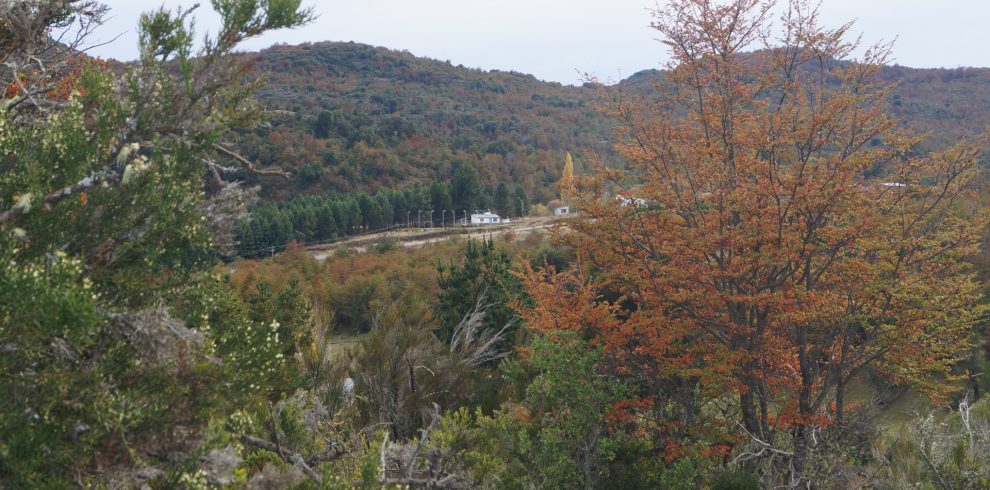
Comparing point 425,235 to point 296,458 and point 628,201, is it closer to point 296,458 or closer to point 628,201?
point 628,201

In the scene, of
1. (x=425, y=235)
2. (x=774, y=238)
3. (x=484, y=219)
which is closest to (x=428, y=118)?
(x=484, y=219)

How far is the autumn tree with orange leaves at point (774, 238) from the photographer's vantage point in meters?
9.10

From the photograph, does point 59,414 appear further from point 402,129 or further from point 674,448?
point 402,129

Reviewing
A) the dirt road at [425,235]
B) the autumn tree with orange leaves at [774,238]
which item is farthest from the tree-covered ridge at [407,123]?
the autumn tree with orange leaves at [774,238]

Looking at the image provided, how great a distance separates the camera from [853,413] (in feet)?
34.9

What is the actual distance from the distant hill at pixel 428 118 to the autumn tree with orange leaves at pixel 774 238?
35.3 m

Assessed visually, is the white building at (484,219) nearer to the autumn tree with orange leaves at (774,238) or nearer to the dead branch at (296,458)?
the autumn tree with orange leaves at (774,238)

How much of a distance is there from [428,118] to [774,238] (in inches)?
3569

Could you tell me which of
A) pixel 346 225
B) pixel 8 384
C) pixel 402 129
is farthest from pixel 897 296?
pixel 402 129

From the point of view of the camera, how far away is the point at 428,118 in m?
96.8

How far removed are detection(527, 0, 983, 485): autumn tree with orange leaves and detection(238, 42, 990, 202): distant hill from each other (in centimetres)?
3532

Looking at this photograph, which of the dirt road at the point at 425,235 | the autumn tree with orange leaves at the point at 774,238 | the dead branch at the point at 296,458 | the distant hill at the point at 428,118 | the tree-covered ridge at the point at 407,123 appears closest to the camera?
the dead branch at the point at 296,458

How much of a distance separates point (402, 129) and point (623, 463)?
77.4 metres

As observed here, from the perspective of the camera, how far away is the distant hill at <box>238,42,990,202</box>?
67.2 meters
